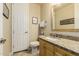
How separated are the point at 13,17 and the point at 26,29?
39cm

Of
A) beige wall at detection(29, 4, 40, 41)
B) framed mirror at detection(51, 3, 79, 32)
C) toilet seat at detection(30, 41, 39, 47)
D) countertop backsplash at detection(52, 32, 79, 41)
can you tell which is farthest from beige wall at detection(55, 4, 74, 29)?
toilet seat at detection(30, 41, 39, 47)

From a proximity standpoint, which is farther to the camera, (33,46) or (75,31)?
(33,46)

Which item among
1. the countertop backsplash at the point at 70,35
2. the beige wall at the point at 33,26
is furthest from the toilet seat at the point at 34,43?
the countertop backsplash at the point at 70,35

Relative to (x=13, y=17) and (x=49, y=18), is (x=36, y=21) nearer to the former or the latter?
(x=13, y=17)

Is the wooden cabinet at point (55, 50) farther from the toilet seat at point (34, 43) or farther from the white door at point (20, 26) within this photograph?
the white door at point (20, 26)

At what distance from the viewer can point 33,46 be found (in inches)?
79.7

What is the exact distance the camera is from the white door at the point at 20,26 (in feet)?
6.85

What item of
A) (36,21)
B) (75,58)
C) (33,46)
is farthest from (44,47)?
(75,58)

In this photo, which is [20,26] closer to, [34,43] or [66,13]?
[34,43]

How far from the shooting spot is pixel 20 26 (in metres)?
2.16

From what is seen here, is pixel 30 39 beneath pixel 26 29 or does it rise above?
beneath

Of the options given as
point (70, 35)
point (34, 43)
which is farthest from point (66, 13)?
point (34, 43)

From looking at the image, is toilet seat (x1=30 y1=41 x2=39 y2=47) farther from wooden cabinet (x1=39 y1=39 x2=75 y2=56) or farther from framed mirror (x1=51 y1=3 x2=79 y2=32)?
framed mirror (x1=51 y1=3 x2=79 y2=32)

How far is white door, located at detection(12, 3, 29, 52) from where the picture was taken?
2087mm
